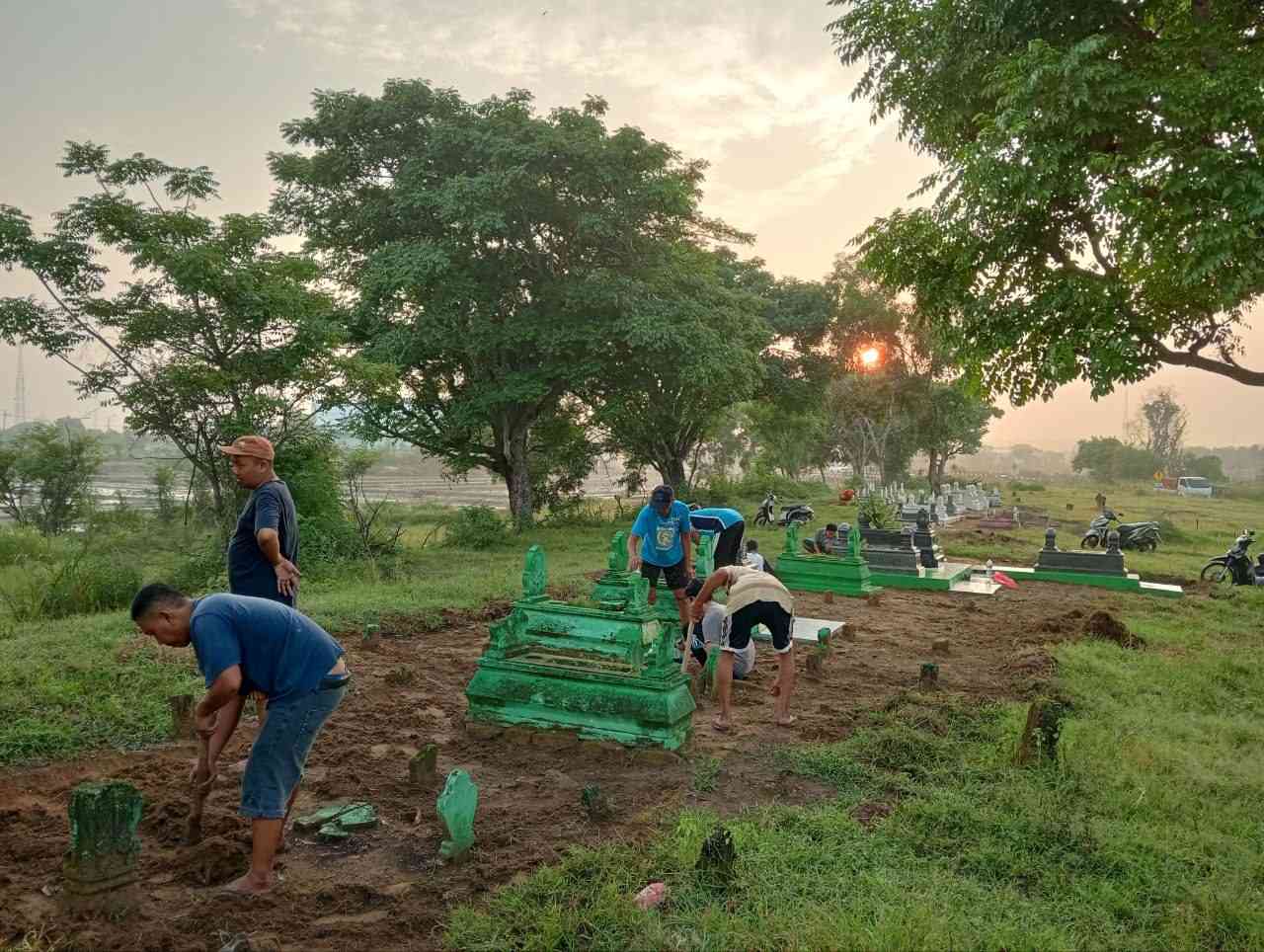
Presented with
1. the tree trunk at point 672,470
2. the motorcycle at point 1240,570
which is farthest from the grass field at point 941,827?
the tree trunk at point 672,470

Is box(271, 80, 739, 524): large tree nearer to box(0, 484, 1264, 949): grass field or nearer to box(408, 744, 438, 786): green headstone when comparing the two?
box(0, 484, 1264, 949): grass field

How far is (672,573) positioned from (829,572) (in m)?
6.21

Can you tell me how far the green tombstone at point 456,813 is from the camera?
3.97m

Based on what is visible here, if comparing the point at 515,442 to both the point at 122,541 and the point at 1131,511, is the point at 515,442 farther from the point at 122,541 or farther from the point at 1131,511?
the point at 1131,511

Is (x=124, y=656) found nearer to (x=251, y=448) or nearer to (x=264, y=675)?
(x=251, y=448)

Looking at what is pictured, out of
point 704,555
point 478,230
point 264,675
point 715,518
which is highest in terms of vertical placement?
point 478,230

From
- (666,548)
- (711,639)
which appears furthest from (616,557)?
(711,639)

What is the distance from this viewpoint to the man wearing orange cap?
484 cm

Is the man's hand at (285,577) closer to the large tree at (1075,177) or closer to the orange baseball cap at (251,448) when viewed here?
the orange baseball cap at (251,448)

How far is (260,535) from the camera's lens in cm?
481

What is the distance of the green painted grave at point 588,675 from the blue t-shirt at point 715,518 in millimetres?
2328

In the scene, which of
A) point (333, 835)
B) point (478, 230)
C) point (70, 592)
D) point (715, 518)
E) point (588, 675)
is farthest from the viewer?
point (478, 230)

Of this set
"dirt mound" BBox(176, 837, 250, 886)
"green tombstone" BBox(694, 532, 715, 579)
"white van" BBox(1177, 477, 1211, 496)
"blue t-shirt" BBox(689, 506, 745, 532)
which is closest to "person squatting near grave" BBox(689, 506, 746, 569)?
"blue t-shirt" BBox(689, 506, 745, 532)

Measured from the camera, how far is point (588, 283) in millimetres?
19672
